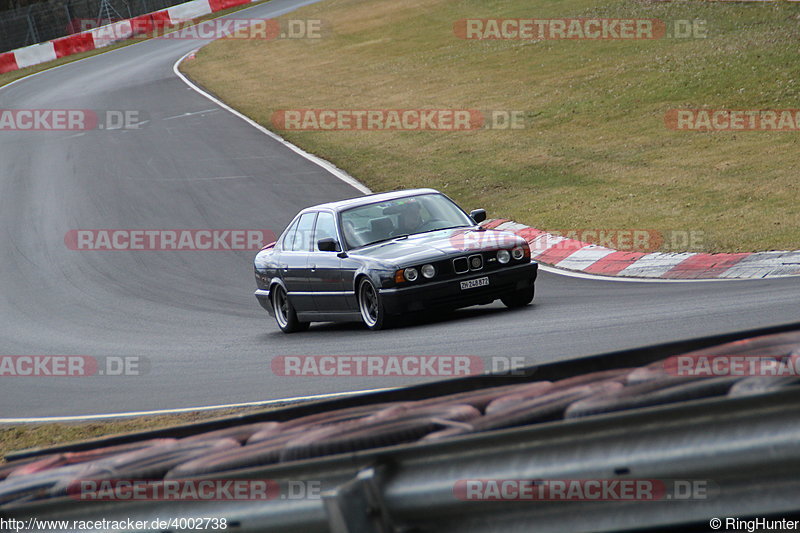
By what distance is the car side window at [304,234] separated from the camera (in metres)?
12.4

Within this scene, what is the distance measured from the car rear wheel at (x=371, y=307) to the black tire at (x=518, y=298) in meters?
1.32

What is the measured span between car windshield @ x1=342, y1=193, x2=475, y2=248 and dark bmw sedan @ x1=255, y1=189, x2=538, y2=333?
1cm

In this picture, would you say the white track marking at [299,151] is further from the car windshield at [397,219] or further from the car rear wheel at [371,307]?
the car rear wheel at [371,307]

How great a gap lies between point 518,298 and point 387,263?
1.62 meters

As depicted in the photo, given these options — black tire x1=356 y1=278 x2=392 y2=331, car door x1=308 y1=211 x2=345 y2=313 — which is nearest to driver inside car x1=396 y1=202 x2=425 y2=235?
car door x1=308 y1=211 x2=345 y2=313

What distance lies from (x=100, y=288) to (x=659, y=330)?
421 inches

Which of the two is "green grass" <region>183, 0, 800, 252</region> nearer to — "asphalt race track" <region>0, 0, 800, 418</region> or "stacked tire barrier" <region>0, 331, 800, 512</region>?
"asphalt race track" <region>0, 0, 800, 418</region>

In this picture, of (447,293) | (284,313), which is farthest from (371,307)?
(284,313)

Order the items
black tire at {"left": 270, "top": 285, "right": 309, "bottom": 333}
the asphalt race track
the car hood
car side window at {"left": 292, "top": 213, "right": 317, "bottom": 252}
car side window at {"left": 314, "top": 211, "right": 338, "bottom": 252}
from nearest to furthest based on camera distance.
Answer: the asphalt race track
the car hood
car side window at {"left": 314, "top": 211, "right": 338, "bottom": 252}
car side window at {"left": 292, "top": 213, "right": 317, "bottom": 252}
black tire at {"left": 270, "top": 285, "right": 309, "bottom": 333}

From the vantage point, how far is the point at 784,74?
23453 millimetres

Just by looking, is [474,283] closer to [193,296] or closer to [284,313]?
[284,313]

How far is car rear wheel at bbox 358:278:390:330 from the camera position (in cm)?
1077

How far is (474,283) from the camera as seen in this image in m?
10.6

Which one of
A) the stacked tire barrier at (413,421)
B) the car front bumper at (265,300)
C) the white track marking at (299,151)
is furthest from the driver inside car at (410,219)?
the white track marking at (299,151)
